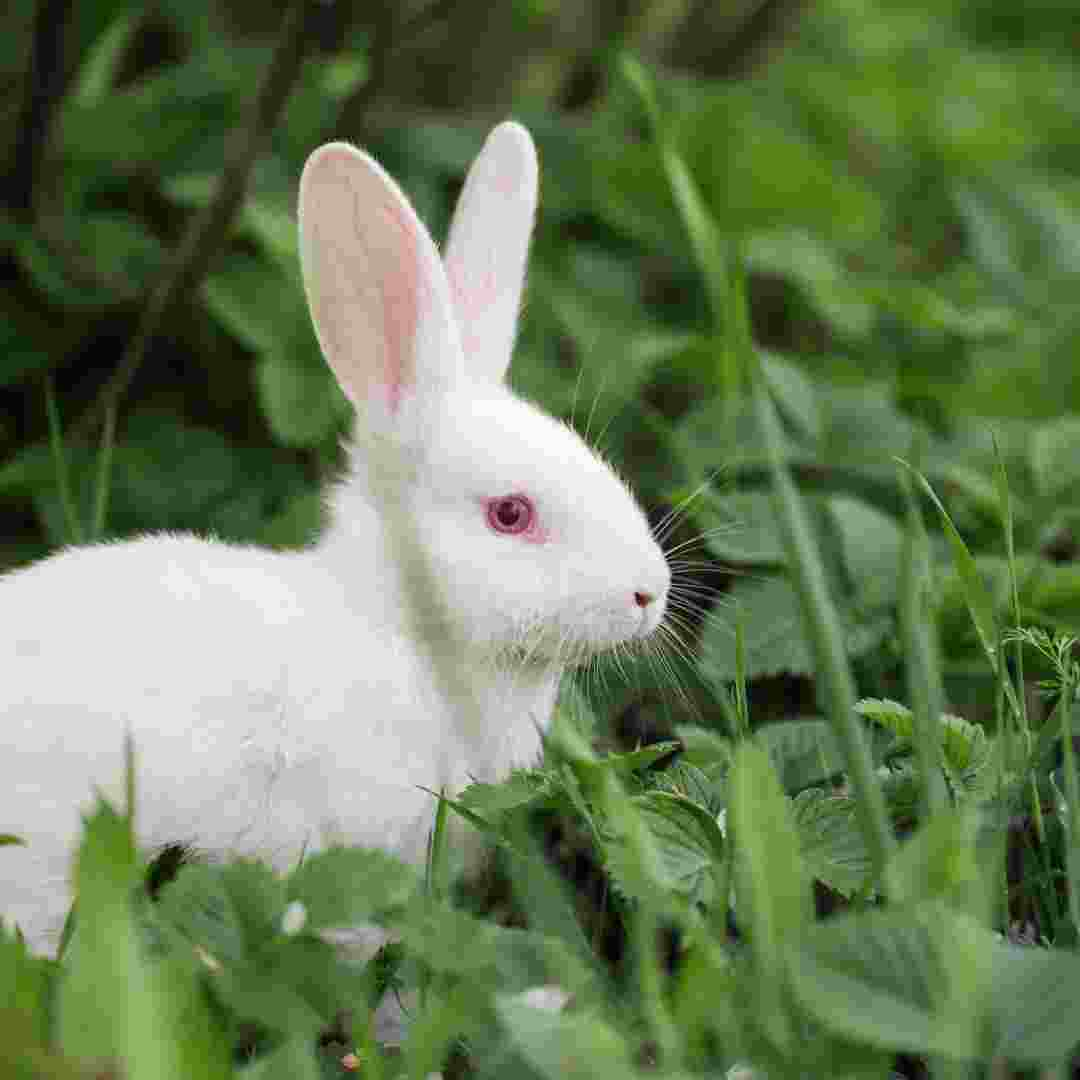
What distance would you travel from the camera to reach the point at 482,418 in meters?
2.59

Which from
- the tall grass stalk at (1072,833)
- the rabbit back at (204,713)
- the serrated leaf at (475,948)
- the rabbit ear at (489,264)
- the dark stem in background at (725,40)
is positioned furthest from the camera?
the dark stem in background at (725,40)

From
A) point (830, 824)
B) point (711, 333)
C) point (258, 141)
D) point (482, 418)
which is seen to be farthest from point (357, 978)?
point (711, 333)

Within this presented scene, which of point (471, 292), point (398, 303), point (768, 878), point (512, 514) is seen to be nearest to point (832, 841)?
point (768, 878)

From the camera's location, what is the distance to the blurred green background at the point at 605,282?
333 centimetres

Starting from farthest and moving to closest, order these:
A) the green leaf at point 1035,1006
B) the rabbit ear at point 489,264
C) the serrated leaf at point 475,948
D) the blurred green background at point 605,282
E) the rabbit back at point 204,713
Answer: the blurred green background at point 605,282, the rabbit ear at point 489,264, the rabbit back at point 204,713, the serrated leaf at point 475,948, the green leaf at point 1035,1006

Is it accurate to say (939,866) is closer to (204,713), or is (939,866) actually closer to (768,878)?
(768,878)

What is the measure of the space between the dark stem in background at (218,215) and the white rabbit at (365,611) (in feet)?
2.55

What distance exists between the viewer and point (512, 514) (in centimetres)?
250

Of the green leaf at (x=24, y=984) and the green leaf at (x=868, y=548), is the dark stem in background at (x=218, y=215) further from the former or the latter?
the green leaf at (x=24, y=984)

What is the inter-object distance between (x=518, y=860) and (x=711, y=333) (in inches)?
109

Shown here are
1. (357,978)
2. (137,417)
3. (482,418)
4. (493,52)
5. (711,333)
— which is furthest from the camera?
(493,52)

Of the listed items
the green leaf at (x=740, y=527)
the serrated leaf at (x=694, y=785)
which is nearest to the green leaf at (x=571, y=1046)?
the serrated leaf at (x=694, y=785)

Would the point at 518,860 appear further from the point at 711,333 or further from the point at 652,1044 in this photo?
the point at 711,333

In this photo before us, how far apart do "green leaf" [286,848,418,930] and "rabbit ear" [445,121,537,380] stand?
126 centimetres
